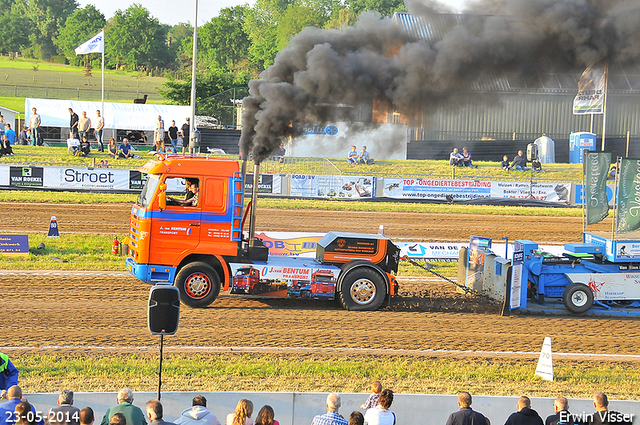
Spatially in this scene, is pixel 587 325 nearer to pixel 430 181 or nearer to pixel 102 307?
pixel 102 307

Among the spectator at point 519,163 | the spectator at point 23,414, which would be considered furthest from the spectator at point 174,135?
the spectator at point 23,414

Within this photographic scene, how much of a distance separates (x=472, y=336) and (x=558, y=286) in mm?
2600

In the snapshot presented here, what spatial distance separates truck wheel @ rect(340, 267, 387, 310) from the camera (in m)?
11.6

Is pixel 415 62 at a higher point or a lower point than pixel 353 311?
higher

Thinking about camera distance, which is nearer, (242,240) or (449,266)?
(242,240)

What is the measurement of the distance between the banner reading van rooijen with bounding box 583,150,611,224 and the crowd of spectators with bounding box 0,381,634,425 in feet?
24.0

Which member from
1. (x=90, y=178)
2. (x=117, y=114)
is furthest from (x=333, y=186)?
(x=117, y=114)

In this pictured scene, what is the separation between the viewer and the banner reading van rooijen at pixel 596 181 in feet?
41.6

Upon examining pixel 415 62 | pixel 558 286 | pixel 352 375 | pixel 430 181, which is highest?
pixel 415 62

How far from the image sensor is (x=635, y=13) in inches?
450

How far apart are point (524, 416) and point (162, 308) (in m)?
3.79

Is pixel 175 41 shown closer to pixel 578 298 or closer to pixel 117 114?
pixel 117 114

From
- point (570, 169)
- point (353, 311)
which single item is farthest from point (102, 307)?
point (570, 169)

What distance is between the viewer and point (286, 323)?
11023mm
